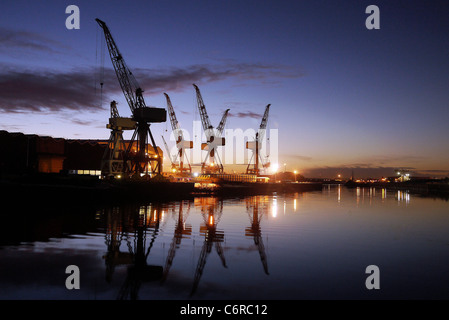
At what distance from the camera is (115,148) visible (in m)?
82.2

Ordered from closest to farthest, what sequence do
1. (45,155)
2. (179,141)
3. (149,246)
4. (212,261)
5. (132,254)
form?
(212,261)
(132,254)
(149,246)
(45,155)
(179,141)

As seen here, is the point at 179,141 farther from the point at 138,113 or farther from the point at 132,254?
the point at 132,254

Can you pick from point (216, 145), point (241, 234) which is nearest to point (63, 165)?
point (241, 234)

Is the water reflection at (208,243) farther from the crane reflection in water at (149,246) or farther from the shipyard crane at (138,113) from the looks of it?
the shipyard crane at (138,113)

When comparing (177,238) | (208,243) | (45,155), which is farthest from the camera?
(45,155)

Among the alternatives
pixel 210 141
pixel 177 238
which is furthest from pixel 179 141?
pixel 177 238

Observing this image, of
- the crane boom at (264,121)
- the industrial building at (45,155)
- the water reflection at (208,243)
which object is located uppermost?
the crane boom at (264,121)

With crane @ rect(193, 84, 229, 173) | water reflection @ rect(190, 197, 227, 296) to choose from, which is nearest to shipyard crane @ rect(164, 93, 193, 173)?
crane @ rect(193, 84, 229, 173)

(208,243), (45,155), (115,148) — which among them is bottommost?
(208,243)

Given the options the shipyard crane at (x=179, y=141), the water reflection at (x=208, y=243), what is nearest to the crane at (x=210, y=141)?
the shipyard crane at (x=179, y=141)

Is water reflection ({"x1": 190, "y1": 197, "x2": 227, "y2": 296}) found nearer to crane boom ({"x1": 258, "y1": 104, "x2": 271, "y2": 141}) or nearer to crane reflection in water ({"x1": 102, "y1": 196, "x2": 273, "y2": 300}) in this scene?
crane reflection in water ({"x1": 102, "y1": 196, "x2": 273, "y2": 300})

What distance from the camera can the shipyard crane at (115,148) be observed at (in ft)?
267

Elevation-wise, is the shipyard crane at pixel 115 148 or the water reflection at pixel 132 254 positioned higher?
the shipyard crane at pixel 115 148

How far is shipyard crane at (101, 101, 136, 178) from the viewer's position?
8125 cm
